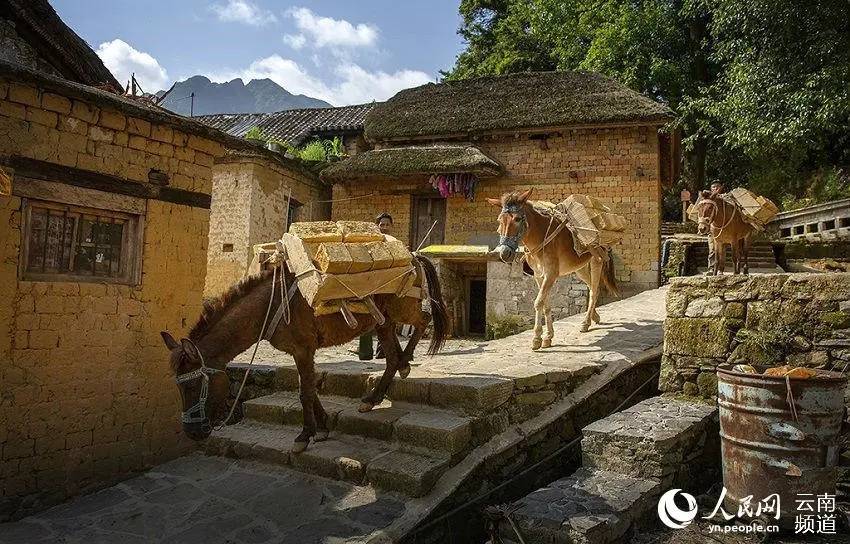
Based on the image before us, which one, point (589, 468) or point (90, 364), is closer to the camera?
point (589, 468)

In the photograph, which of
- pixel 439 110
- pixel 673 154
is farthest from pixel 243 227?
pixel 673 154

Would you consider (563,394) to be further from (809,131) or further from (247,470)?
(809,131)

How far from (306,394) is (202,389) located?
89 cm

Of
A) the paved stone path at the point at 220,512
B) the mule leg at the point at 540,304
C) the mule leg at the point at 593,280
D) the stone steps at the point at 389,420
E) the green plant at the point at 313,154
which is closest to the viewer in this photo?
the paved stone path at the point at 220,512

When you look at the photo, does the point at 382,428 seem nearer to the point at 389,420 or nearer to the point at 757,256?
the point at 389,420

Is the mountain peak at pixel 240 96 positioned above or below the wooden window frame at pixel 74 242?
above

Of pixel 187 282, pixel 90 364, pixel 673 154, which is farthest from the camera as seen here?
pixel 673 154

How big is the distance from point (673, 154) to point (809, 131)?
3132mm

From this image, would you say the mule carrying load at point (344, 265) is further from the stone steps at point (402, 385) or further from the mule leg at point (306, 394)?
the stone steps at point (402, 385)

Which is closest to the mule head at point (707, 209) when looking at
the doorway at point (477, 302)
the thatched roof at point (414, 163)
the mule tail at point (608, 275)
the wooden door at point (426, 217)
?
the mule tail at point (608, 275)

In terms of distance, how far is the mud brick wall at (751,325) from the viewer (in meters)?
4.18

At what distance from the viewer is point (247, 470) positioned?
4496 millimetres

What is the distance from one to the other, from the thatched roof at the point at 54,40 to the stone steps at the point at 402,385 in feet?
15.3

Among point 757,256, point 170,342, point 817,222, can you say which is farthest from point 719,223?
point 817,222
